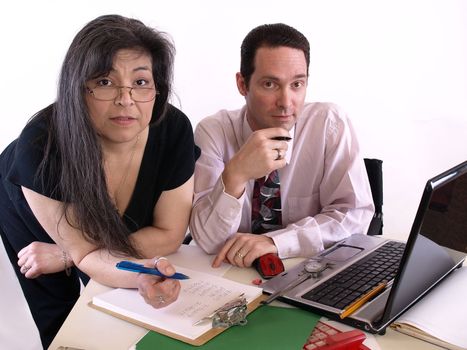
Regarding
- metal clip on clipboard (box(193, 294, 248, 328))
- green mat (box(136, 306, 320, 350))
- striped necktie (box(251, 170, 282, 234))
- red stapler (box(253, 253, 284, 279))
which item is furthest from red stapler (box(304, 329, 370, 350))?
striped necktie (box(251, 170, 282, 234))

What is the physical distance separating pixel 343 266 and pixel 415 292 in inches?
9.0

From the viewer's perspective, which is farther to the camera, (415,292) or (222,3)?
(222,3)

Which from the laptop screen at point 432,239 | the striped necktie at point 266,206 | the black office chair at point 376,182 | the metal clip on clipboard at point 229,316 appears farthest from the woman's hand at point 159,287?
the black office chair at point 376,182

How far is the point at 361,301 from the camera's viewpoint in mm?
982

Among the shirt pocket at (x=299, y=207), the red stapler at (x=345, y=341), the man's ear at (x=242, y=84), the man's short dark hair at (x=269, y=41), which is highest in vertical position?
the man's short dark hair at (x=269, y=41)

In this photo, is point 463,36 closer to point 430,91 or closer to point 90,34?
point 430,91

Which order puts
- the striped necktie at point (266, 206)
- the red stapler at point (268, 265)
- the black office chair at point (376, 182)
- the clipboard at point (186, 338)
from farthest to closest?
1. the black office chair at point (376, 182)
2. the striped necktie at point (266, 206)
3. the red stapler at point (268, 265)
4. the clipboard at point (186, 338)

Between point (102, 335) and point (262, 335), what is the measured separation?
312 mm

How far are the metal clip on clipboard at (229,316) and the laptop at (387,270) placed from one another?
0.34 feet

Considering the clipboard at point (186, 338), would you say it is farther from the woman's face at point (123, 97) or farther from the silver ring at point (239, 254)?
the woman's face at point (123, 97)

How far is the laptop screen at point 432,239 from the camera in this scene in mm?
780

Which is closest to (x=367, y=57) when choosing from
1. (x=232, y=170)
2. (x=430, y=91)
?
(x=430, y=91)

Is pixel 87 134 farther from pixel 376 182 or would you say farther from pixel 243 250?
pixel 376 182

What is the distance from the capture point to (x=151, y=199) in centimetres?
141
